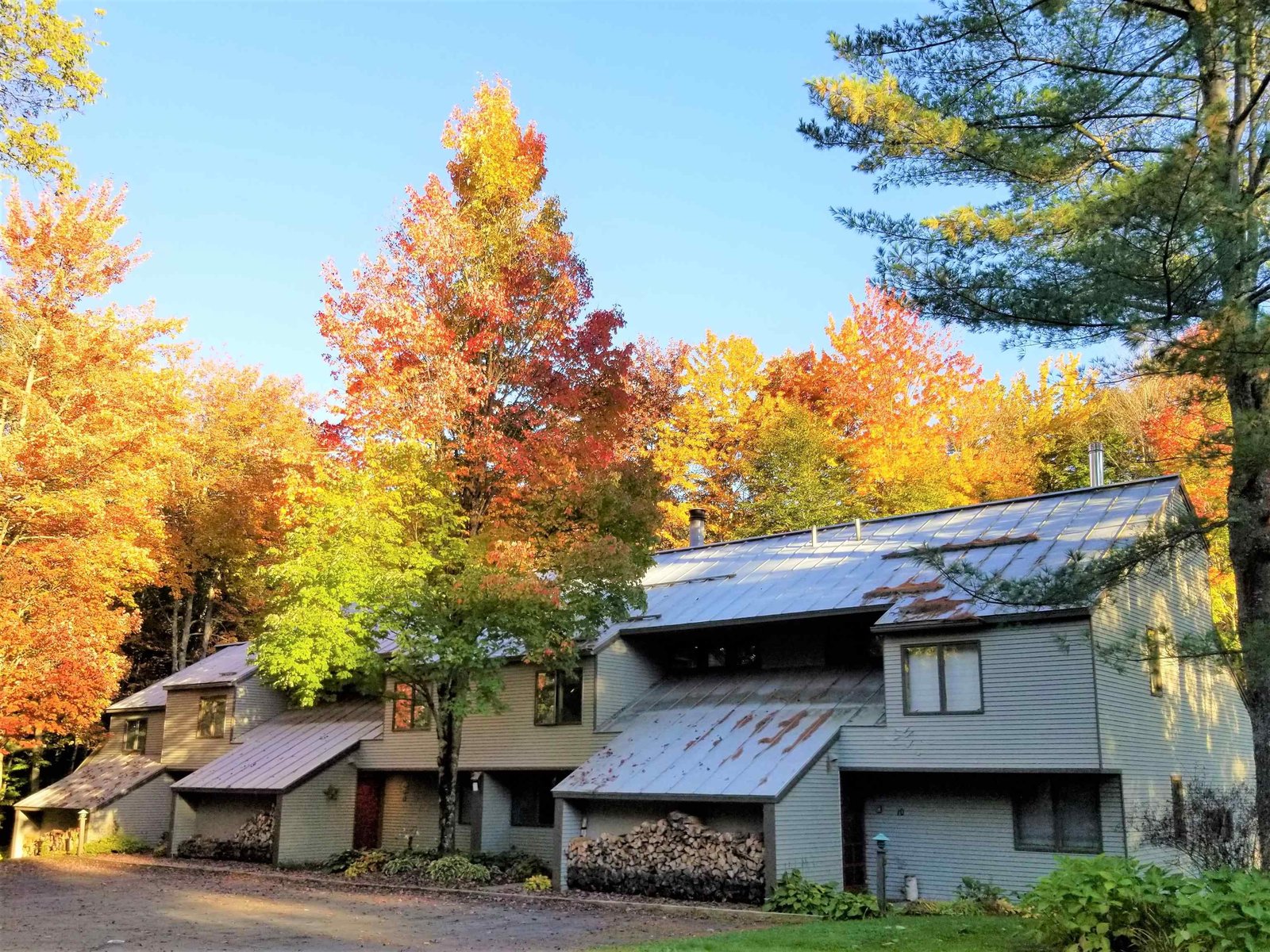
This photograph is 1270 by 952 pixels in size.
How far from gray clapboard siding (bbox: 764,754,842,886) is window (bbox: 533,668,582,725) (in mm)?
6611

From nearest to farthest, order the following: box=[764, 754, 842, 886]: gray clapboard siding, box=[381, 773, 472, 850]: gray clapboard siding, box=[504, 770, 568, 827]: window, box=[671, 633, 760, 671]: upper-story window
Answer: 1. box=[764, 754, 842, 886]: gray clapboard siding
2. box=[671, 633, 760, 671]: upper-story window
3. box=[504, 770, 568, 827]: window
4. box=[381, 773, 472, 850]: gray clapboard siding

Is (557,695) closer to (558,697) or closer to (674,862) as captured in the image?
(558,697)

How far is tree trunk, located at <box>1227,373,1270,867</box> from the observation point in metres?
13.1

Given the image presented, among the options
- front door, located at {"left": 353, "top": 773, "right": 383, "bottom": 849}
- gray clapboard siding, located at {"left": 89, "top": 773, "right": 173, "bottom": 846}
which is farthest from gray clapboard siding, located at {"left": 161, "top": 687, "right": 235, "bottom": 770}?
front door, located at {"left": 353, "top": 773, "right": 383, "bottom": 849}

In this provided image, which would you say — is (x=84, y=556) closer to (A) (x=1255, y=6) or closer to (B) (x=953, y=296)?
(B) (x=953, y=296)

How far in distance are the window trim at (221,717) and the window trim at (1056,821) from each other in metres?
22.8

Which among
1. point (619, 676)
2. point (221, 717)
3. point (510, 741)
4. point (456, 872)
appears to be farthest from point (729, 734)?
point (221, 717)

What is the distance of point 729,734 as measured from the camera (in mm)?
21203

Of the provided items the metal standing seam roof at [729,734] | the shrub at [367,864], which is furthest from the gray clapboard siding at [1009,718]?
the shrub at [367,864]

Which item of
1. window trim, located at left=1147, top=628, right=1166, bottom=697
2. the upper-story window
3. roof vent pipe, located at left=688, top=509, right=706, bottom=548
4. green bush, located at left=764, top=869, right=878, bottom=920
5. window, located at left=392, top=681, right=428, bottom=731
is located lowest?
green bush, located at left=764, top=869, right=878, bottom=920

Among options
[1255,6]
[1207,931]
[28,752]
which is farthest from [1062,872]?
[28,752]

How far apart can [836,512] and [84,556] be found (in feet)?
70.8

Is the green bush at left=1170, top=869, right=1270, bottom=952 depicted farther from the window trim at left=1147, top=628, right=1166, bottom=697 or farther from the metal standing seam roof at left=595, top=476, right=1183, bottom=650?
the window trim at left=1147, top=628, right=1166, bottom=697

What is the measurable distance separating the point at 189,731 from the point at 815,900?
22.7 m
